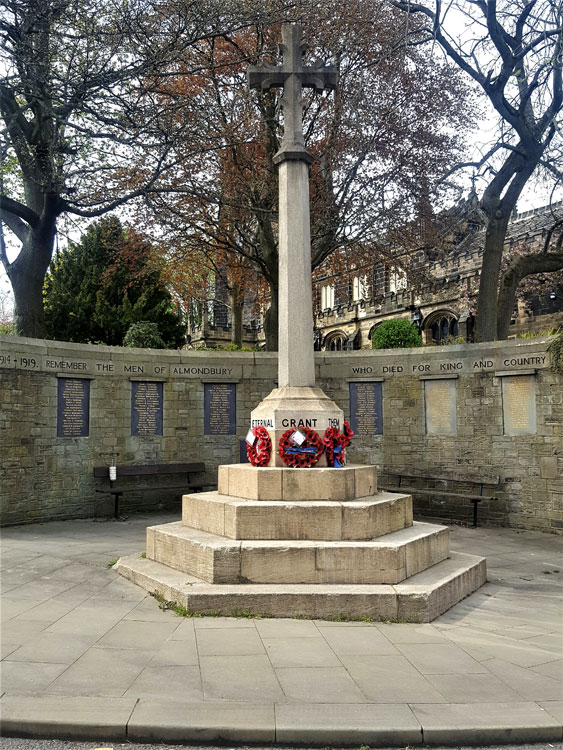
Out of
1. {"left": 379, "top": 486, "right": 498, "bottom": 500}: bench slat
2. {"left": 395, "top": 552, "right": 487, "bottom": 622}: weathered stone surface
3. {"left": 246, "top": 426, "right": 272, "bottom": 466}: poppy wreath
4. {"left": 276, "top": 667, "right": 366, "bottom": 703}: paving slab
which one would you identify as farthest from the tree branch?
{"left": 276, "top": 667, "right": 366, "bottom": 703}: paving slab

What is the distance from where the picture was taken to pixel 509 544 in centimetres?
970

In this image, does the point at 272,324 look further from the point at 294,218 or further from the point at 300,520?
the point at 300,520

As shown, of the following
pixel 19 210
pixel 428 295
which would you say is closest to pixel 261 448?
pixel 19 210

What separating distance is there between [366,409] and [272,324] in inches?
173

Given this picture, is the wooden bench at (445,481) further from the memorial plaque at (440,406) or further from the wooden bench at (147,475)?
the wooden bench at (147,475)

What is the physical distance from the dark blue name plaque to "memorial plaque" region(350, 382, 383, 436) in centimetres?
274

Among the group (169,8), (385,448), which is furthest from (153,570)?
(169,8)

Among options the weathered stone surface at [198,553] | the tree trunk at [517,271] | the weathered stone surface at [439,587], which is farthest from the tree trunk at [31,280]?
the tree trunk at [517,271]

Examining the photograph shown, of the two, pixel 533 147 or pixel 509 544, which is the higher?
pixel 533 147

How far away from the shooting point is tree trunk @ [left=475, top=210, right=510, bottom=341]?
1440cm

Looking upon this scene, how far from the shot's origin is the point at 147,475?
12469 millimetres

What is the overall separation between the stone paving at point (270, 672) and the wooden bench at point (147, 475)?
4.94m

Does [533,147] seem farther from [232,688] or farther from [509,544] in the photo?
[232,688]

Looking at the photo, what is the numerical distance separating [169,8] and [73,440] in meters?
9.29
